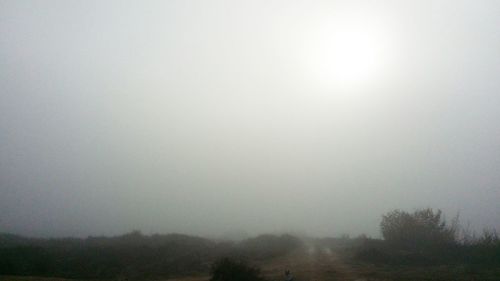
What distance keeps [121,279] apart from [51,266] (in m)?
6.82

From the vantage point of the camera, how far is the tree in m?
39.0

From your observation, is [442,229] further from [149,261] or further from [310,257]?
[149,261]

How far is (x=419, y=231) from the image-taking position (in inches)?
1592

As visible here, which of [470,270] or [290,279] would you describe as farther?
[470,270]

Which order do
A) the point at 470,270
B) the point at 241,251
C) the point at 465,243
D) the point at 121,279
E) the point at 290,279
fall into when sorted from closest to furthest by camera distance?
the point at 290,279 → the point at 470,270 → the point at 121,279 → the point at 465,243 → the point at 241,251

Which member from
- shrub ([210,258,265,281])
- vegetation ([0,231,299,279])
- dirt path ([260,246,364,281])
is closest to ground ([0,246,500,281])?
dirt path ([260,246,364,281])

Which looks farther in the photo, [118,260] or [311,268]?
[118,260]

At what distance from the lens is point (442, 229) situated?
39750mm

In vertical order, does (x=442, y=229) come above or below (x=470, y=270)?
above

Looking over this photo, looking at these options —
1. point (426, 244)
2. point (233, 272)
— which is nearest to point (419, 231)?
point (426, 244)

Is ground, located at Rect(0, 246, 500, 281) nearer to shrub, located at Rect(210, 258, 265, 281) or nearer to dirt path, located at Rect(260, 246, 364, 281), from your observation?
dirt path, located at Rect(260, 246, 364, 281)

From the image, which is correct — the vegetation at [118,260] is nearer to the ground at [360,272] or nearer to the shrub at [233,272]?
the ground at [360,272]

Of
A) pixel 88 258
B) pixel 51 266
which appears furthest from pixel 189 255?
pixel 51 266

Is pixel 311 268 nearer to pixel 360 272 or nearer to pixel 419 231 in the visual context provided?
pixel 360 272
